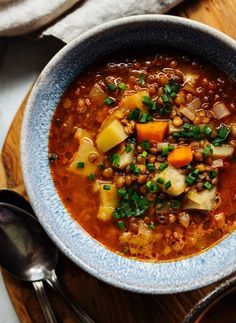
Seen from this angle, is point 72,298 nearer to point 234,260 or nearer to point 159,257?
point 159,257

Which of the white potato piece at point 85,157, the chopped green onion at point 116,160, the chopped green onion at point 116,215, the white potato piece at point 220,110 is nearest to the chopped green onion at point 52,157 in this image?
the white potato piece at point 85,157

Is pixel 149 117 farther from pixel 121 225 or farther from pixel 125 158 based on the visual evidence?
pixel 121 225

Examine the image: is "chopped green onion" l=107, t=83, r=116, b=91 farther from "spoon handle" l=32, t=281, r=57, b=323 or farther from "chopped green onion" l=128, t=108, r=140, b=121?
"spoon handle" l=32, t=281, r=57, b=323

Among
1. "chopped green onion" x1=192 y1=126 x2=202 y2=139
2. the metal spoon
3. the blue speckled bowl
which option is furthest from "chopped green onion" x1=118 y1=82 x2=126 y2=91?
the metal spoon

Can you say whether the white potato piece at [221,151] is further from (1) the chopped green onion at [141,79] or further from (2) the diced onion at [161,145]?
(1) the chopped green onion at [141,79]

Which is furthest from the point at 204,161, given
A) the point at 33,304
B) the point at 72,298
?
the point at 33,304

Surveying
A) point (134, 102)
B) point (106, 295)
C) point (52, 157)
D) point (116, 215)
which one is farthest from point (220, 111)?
point (106, 295)
